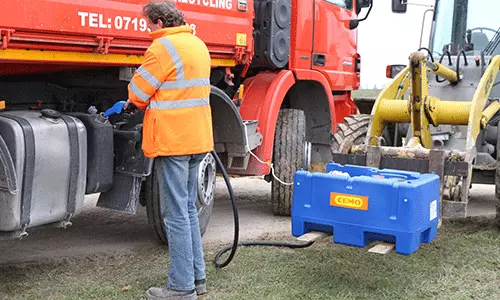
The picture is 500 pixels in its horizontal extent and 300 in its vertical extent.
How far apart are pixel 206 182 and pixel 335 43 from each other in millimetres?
2684

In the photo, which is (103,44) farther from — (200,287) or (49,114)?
(200,287)

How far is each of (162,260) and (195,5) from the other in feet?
6.28

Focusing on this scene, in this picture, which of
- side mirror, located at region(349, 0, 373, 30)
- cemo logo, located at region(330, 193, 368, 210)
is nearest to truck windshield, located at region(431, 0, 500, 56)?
side mirror, located at region(349, 0, 373, 30)

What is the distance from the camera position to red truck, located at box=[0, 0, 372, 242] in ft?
14.6

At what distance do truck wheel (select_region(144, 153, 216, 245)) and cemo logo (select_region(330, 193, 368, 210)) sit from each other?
1.24 metres

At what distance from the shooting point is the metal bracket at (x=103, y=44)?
471 cm

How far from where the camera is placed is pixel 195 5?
549 centimetres

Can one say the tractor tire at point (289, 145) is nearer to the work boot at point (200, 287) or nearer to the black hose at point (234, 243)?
the black hose at point (234, 243)

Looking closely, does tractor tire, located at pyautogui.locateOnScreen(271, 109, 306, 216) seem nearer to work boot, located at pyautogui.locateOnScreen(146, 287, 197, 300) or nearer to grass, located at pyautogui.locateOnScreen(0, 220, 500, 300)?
grass, located at pyautogui.locateOnScreen(0, 220, 500, 300)

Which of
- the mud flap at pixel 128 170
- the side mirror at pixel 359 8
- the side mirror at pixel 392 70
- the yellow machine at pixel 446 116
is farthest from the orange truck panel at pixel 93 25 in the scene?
the side mirror at pixel 392 70

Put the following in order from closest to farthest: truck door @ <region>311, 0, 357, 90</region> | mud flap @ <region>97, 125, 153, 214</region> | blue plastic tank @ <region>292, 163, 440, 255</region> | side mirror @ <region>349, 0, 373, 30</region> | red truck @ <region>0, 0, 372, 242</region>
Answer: red truck @ <region>0, 0, 372, 242</region> < blue plastic tank @ <region>292, 163, 440, 255</region> < mud flap @ <region>97, 125, 153, 214</region> < truck door @ <region>311, 0, 357, 90</region> < side mirror @ <region>349, 0, 373, 30</region>

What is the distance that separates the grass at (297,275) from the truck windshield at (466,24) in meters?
2.96

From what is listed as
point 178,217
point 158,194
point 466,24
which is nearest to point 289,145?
point 158,194

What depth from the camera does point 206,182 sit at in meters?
5.88
